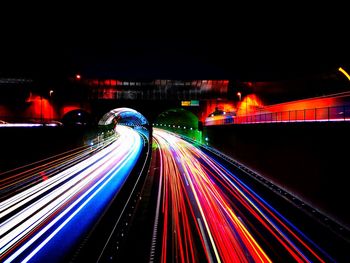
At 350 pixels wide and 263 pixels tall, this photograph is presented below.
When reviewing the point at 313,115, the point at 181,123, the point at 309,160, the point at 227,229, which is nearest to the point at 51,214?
the point at 227,229

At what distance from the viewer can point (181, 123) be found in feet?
186

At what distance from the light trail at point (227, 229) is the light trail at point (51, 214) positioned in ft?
11.6

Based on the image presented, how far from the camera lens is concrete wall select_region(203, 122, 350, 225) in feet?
28.8

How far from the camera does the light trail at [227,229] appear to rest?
23.9 ft

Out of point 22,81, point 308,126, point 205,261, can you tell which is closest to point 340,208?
point 308,126

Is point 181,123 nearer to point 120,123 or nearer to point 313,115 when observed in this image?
point 313,115

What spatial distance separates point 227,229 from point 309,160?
490cm

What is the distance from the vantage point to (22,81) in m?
31.3

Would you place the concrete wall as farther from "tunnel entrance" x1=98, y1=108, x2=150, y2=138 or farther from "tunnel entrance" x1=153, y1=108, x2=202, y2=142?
"tunnel entrance" x1=98, y1=108, x2=150, y2=138

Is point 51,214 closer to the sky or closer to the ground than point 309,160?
closer to the ground

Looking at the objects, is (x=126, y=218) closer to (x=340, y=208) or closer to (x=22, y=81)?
(x=340, y=208)

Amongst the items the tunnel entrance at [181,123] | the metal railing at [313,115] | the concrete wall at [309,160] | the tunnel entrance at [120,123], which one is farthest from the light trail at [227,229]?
the tunnel entrance at [120,123]

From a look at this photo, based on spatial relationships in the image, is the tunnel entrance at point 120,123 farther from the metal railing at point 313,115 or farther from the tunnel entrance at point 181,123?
the metal railing at point 313,115

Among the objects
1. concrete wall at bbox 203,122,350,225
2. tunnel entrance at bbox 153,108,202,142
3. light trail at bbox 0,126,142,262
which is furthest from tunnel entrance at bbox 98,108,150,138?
concrete wall at bbox 203,122,350,225
